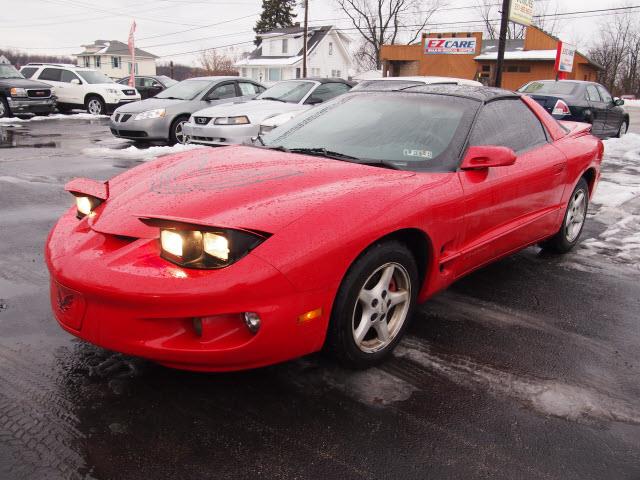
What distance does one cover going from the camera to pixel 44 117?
60.2ft

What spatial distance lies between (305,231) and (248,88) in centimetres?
1101

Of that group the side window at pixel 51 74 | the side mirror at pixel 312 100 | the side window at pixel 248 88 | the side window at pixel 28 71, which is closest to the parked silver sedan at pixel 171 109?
the side window at pixel 248 88

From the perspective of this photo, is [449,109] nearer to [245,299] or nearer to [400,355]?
[400,355]

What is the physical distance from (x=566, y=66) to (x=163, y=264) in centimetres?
2045

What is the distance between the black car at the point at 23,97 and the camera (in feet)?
53.7

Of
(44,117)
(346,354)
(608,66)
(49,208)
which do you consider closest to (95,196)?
(346,354)

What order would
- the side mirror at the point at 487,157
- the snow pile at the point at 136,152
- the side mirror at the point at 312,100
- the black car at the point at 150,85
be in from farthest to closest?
the black car at the point at 150,85, the side mirror at the point at 312,100, the snow pile at the point at 136,152, the side mirror at the point at 487,157

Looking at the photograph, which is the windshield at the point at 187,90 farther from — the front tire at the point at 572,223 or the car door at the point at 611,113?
the car door at the point at 611,113

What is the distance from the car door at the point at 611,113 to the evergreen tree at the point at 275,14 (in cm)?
5801

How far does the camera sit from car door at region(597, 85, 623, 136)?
43.2 ft

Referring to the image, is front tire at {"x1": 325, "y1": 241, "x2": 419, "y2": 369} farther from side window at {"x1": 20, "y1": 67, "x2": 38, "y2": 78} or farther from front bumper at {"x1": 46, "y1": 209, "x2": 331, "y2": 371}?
side window at {"x1": 20, "y1": 67, "x2": 38, "y2": 78}

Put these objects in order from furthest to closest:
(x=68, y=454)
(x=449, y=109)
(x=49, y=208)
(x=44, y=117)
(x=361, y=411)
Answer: (x=44, y=117), (x=49, y=208), (x=449, y=109), (x=361, y=411), (x=68, y=454)

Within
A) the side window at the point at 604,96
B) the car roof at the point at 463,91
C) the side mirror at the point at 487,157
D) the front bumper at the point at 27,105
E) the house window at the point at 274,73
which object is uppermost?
the house window at the point at 274,73

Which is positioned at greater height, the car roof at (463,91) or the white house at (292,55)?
the white house at (292,55)
